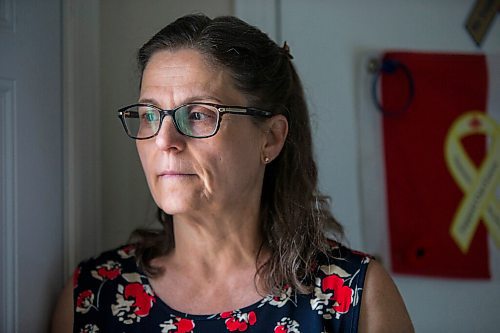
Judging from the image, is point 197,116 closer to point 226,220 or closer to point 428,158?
point 226,220

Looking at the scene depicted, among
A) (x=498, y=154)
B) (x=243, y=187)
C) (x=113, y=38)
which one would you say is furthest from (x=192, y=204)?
(x=498, y=154)

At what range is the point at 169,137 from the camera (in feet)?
4.27

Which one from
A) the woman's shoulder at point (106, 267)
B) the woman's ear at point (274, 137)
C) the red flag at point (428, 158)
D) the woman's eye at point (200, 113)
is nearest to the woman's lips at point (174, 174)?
the woman's eye at point (200, 113)

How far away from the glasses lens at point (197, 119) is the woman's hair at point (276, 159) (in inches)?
4.0

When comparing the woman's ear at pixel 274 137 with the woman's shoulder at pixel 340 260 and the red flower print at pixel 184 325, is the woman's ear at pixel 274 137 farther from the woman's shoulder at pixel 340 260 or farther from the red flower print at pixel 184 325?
the red flower print at pixel 184 325

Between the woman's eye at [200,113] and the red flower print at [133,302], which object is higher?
the woman's eye at [200,113]

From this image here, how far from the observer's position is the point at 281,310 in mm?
1430

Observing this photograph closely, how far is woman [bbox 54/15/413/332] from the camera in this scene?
1.34m

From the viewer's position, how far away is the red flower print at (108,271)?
1514 millimetres

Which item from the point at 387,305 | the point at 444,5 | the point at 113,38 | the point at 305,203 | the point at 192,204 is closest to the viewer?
the point at 192,204

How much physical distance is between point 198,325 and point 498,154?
1.13 meters

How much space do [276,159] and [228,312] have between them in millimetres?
401

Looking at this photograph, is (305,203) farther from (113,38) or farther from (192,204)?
(113,38)

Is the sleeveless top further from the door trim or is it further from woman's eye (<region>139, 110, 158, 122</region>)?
woman's eye (<region>139, 110, 158, 122</region>)
